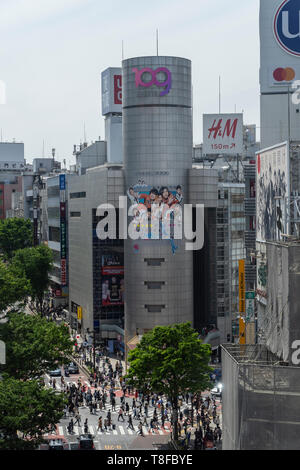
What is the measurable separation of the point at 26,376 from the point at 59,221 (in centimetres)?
6580

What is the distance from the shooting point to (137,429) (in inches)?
2320

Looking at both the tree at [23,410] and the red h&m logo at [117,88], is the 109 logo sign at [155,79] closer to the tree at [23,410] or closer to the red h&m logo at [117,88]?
the red h&m logo at [117,88]

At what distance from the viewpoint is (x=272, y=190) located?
55344mm

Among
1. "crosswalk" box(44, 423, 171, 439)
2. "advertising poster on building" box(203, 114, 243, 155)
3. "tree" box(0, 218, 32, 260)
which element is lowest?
"crosswalk" box(44, 423, 171, 439)

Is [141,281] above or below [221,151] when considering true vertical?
below

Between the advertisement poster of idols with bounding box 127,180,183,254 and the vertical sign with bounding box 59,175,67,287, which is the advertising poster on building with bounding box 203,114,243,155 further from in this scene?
the vertical sign with bounding box 59,175,67,287

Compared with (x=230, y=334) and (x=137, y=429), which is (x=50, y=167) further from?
(x=137, y=429)

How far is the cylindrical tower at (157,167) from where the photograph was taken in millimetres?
83750

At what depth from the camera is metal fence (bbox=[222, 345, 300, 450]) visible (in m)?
31.6

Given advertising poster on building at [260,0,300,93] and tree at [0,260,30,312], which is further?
advertising poster on building at [260,0,300,93]

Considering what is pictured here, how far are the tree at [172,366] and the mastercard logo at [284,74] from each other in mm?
31174

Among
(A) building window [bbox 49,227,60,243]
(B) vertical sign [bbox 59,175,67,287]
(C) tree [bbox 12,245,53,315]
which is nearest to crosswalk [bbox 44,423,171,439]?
(C) tree [bbox 12,245,53,315]

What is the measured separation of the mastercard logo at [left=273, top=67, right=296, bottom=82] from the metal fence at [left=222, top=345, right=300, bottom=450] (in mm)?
47465
